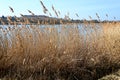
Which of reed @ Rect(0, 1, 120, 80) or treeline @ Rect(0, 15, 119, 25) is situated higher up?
treeline @ Rect(0, 15, 119, 25)

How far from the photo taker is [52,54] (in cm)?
734

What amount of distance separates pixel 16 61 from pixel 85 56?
180 centimetres

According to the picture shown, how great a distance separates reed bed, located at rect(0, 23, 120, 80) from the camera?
23.2 feet

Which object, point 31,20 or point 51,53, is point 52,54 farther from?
point 31,20

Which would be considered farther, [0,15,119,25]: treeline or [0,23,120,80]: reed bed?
[0,15,119,25]: treeline

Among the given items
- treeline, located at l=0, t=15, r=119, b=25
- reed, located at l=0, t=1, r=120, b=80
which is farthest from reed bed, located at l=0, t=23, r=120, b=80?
treeline, located at l=0, t=15, r=119, b=25

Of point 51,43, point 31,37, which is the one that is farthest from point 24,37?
point 51,43

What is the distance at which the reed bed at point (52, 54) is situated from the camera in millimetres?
7086

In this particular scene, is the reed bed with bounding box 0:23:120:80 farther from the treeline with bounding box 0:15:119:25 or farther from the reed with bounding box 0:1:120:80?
the treeline with bounding box 0:15:119:25

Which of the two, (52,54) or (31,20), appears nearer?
(52,54)

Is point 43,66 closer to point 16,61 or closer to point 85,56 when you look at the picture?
point 16,61

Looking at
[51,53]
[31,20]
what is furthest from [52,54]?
[31,20]

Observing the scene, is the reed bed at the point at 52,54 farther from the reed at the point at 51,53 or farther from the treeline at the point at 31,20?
the treeline at the point at 31,20

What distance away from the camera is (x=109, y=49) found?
870 cm
